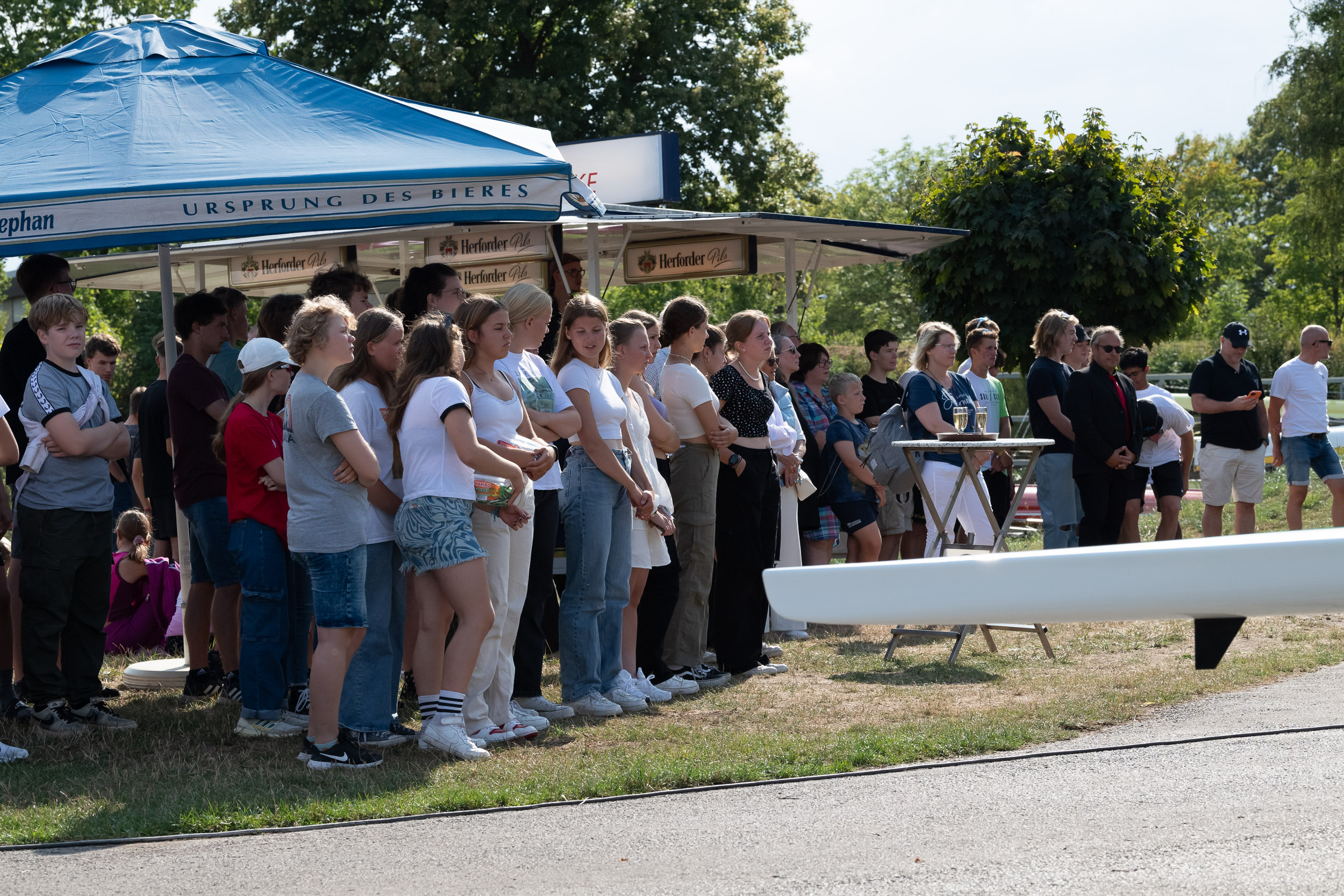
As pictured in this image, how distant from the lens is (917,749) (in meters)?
5.62

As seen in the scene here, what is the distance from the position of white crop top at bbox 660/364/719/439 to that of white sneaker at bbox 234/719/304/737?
246 centimetres

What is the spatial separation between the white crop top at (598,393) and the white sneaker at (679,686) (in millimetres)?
1479

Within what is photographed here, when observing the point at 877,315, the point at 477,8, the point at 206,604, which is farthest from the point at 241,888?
the point at 877,315

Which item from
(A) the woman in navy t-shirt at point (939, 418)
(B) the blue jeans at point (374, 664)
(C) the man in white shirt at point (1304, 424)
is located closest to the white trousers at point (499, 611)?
(B) the blue jeans at point (374, 664)

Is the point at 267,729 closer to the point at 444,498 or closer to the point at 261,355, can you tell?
the point at 444,498

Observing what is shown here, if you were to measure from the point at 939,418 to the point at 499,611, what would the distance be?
3.74 m

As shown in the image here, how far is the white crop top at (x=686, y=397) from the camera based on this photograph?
733cm

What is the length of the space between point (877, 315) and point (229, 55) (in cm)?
5389

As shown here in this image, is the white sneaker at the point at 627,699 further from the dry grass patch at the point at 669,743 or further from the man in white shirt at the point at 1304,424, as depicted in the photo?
the man in white shirt at the point at 1304,424

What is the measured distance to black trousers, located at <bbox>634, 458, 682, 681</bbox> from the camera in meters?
7.48

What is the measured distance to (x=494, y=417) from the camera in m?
5.96

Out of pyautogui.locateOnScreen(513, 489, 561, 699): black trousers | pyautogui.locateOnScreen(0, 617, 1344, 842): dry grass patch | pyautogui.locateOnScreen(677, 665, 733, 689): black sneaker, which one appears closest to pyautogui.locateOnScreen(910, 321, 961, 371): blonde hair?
pyautogui.locateOnScreen(0, 617, 1344, 842): dry grass patch

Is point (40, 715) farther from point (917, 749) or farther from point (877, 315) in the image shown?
point (877, 315)

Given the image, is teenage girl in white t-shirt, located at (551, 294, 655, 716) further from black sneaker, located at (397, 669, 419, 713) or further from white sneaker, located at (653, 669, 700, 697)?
black sneaker, located at (397, 669, 419, 713)
